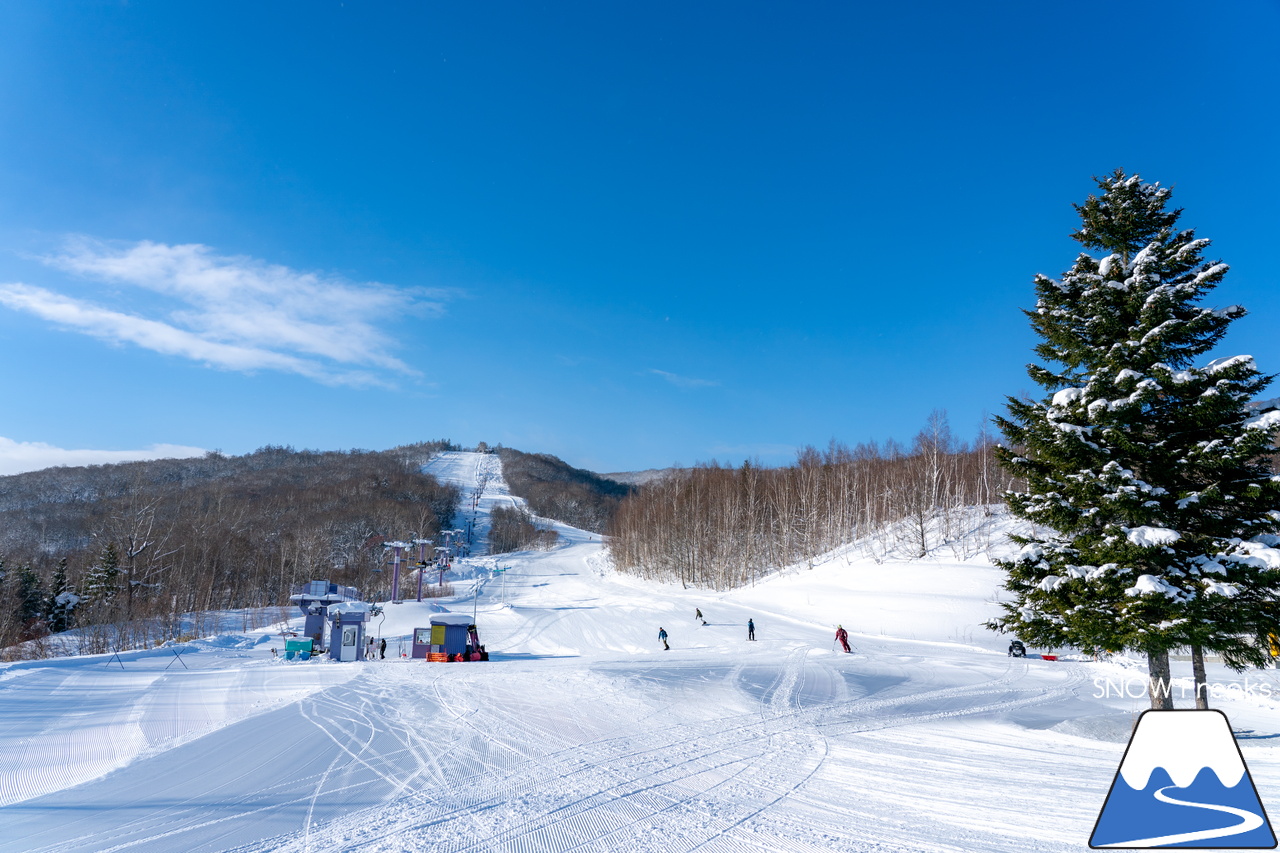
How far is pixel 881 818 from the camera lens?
6.99 m

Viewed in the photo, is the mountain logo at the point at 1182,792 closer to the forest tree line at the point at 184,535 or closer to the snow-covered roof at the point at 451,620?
the snow-covered roof at the point at 451,620

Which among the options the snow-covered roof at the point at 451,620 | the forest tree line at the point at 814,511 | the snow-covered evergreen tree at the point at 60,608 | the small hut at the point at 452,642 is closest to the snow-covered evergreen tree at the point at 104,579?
the snow-covered evergreen tree at the point at 60,608

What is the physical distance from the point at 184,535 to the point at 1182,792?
82.9 m

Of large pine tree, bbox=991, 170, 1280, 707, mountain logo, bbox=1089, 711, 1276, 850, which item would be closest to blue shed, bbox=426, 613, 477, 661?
large pine tree, bbox=991, 170, 1280, 707

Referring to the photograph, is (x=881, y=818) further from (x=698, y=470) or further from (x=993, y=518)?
(x=698, y=470)

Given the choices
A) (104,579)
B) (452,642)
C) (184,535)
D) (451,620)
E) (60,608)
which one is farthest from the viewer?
(184,535)

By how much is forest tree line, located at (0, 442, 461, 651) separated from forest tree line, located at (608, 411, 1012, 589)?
1337 inches

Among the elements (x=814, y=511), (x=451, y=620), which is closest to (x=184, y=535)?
(x=451, y=620)

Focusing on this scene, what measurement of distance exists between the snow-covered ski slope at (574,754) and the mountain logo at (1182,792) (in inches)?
147

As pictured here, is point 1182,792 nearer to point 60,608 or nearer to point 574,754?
point 574,754

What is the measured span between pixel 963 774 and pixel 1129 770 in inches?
267

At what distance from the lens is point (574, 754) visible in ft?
32.8

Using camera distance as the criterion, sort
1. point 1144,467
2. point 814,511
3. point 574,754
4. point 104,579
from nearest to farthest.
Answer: point 574,754 → point 1144,467 → point 104,579 → point 814,511

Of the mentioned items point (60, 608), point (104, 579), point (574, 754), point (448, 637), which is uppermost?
point (574, 754)
